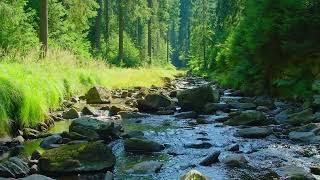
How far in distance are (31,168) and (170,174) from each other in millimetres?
2140

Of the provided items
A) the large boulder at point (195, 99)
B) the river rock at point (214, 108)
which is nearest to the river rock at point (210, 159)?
the river rock at point (214, 108)

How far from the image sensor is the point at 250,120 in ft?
39.1

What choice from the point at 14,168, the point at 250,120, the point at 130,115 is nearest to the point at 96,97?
the point at 130,115

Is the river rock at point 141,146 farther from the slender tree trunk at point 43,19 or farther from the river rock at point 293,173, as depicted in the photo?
the slender tree trunk at point 43,19

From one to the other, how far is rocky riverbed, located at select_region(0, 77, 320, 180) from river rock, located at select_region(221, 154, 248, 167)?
0.7 inches

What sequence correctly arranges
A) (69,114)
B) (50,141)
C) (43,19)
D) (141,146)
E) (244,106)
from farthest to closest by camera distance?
(43,19), (244,106), (69,114), (50,141), (141,146)

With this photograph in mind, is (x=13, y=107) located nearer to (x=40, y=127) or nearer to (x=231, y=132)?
(x=40, y=127)

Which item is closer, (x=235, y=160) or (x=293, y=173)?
(x=293, y=173)

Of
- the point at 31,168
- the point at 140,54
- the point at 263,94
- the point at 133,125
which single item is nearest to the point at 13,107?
the point at 31,168

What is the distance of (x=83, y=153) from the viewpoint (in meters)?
7.51

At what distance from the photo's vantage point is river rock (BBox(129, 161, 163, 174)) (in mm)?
7352

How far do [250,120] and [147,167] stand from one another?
202 inches

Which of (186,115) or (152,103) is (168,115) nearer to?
(186,115)

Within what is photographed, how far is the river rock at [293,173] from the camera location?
671cm
